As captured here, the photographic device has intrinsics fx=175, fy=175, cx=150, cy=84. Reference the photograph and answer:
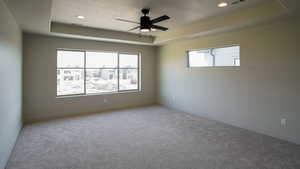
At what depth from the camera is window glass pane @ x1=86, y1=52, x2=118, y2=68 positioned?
19.2ft

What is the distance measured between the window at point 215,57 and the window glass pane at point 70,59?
359 centimetres

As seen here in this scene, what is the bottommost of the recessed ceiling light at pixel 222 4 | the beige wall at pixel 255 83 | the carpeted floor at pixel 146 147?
the carpeted floor at pixel 146 147

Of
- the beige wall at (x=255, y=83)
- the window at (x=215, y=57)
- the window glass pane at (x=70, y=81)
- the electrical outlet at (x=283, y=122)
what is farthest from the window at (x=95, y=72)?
the electrical outlet at (x=283, y=122)

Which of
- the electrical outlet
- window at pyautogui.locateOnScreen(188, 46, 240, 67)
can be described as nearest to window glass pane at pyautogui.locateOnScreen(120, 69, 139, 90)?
window at pyautogui.locateOnScreen(188, 46, 240, 67)

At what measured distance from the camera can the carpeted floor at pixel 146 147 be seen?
267 centimetres

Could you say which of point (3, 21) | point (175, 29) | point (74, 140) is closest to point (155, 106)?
point (175, 29)

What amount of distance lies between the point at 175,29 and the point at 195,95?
2.16 metres

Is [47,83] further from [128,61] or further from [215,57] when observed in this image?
[215,57]

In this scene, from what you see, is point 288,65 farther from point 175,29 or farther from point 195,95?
point 175,29

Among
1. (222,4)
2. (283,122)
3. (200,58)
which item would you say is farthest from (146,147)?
(200,58)

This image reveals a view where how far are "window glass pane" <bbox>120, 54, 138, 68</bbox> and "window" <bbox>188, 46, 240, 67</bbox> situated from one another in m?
2.16

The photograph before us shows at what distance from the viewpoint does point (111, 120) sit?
4941 millimetres

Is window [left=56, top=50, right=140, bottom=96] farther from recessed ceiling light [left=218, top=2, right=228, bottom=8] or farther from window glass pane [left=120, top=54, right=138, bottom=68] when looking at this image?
recessed ceiling light [left=218, top=2, right=228, bottom=8]

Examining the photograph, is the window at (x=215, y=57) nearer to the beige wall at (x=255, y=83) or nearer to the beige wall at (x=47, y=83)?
the beige wall at (x=255, y=83)
